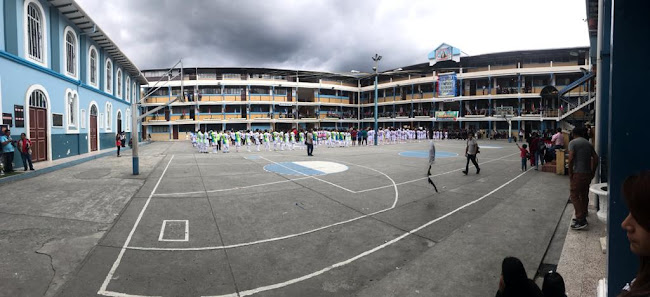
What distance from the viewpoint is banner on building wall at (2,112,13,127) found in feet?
41.2

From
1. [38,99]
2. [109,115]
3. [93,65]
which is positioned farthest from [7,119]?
[109,115]

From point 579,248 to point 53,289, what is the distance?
7081 mm

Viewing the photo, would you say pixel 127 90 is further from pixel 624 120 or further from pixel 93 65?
pixel 624 120

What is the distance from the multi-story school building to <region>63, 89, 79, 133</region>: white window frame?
2072cm

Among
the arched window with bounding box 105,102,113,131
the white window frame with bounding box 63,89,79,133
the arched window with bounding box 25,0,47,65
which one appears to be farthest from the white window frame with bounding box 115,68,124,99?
the arched window with bounding box 25,0,47,65

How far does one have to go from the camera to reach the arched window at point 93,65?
2230cm

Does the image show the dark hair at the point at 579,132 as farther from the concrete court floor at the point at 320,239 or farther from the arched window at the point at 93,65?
the arched window at the point at 93,65

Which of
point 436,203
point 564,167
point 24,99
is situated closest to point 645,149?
point 436,203

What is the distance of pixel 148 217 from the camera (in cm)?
711

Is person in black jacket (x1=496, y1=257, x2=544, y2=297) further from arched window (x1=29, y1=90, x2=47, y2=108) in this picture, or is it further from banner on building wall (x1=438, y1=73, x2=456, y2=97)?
banner on building wall (x1=438, y1=73, x2=456, y2=97)

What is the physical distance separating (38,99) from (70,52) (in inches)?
209

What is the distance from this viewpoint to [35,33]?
15297 mm

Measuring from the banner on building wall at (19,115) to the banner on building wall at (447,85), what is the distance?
4053 centimetres

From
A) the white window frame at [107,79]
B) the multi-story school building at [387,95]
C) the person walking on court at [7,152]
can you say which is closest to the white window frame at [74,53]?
the white window frame at [107,79]
